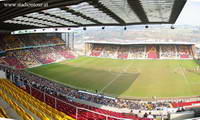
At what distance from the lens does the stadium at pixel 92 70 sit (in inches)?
464

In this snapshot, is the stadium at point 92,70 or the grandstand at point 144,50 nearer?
the stadium at point 92,70

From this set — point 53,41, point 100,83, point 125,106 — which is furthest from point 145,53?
point 125,106

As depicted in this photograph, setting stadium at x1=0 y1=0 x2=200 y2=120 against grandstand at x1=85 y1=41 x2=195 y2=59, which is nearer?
stadium at x1=0 y1=0 x2=200 y2=120

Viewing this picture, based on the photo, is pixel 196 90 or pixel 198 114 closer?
pixel 198 114

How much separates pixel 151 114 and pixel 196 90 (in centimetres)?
1253

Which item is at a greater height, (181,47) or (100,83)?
(181,47)

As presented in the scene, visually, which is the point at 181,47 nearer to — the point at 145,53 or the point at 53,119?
the point at 145,53

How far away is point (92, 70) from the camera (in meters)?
40.3

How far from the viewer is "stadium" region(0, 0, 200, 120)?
1178 cm

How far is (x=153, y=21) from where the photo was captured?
23.3 metres

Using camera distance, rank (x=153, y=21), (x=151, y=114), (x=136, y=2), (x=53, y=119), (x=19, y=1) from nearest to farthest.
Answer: (x=53, y=119) < (x=19, y=1) < (x=136, y=2) < (x=151, y=114) < (x=153, y=21)

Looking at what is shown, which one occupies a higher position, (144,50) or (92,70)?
(144,50)

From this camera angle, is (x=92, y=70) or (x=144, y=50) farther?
(x=144, y=50)

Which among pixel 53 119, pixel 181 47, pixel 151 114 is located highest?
pixel 181 47
